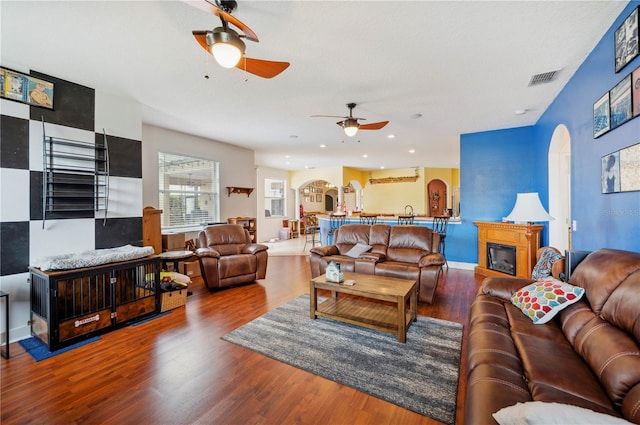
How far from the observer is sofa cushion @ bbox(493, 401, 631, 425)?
2.73 feet

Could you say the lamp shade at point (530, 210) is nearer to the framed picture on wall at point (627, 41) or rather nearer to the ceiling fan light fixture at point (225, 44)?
the framed picture on wall at point (627, 41)

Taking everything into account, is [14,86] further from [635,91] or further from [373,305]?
[635,91]

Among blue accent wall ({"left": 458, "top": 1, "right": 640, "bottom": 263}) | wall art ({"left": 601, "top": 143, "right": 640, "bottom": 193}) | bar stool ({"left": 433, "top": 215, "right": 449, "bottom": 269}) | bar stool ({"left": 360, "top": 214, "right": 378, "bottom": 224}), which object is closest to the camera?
wall art ({"left": 601, "top": 143, "right": 640, "bottom": 193})

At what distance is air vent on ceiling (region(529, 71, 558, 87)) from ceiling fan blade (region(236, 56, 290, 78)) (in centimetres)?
286

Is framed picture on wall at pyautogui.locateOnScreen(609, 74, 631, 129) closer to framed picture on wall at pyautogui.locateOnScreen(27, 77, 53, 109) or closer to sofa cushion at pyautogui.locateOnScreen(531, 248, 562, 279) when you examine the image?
sofa cushion at pyautogui.locateOnScreen(531, 248, 562, 279)

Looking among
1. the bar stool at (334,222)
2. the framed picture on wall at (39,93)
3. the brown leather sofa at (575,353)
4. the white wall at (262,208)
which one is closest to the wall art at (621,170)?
the brown leather sofa at (575,353)

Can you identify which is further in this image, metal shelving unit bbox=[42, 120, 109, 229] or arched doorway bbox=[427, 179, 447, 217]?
arched doorway bbox=[427, 179, 447, 217]

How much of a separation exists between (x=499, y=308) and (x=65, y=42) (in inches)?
174

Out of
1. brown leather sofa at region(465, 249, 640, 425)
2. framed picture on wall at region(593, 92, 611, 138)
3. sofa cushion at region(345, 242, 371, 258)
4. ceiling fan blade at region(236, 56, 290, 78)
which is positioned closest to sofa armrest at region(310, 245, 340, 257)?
sofa cushion at region(345, 242, 371, 258)

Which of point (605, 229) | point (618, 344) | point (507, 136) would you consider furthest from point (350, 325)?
point (507, 136)

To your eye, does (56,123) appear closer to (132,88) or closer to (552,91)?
(132,88)

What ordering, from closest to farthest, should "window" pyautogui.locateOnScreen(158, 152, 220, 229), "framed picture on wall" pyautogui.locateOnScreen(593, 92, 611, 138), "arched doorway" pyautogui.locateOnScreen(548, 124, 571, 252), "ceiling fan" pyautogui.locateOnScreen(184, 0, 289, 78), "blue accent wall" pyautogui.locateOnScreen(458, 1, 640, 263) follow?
"ceiling fan" pyautogui.locateOnScreen(184, 0, 289, 78), "blue accent wall" pyautogui.locateOnScreen(458, 1, 640, 263), "framed picture on wall" pyautogui.locateOnScreen(593, 92, 611, 138), "arched doorway" pyautogui.locateOnScreen(548, 124, 571, 252), "window" pyautogui.locateOnScreen(158, 152, 220, 229)

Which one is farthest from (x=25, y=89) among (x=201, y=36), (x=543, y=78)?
(x=543, y=78)

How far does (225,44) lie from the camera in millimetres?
1790
